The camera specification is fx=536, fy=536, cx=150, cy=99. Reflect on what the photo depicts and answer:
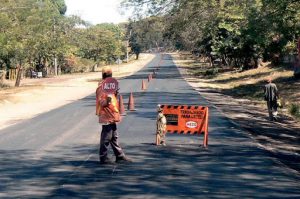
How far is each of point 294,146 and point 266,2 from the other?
10148 mm

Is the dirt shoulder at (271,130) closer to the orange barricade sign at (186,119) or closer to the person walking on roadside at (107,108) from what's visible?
the orange barricade sign at (186,119)

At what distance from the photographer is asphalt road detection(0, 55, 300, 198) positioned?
8.64 meters

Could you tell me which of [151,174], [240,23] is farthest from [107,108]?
[240,23]

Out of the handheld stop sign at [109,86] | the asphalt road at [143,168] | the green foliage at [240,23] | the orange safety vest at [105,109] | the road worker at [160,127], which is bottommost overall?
the asphalt road at [143,168]

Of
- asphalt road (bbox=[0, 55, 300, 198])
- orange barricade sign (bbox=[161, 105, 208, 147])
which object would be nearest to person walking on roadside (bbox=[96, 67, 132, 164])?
asphalt road (bbox=[0, 55, 300, 198])

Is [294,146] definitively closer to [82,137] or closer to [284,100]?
[82,137]

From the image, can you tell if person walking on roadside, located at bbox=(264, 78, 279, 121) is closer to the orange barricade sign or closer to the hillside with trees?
the orange barricade sign

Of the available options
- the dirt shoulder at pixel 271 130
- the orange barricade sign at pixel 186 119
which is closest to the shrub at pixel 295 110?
the dirt shoulder at pixel 271 130

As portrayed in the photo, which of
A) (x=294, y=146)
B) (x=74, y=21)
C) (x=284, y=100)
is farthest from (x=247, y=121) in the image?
(x=74, y=21)

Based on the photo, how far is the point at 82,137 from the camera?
15.9 m

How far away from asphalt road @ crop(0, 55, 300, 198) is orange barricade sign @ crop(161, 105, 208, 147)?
438 mm

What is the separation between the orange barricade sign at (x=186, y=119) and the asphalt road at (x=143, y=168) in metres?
0.44

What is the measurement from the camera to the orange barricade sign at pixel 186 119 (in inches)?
542

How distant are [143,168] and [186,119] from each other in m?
3.48
